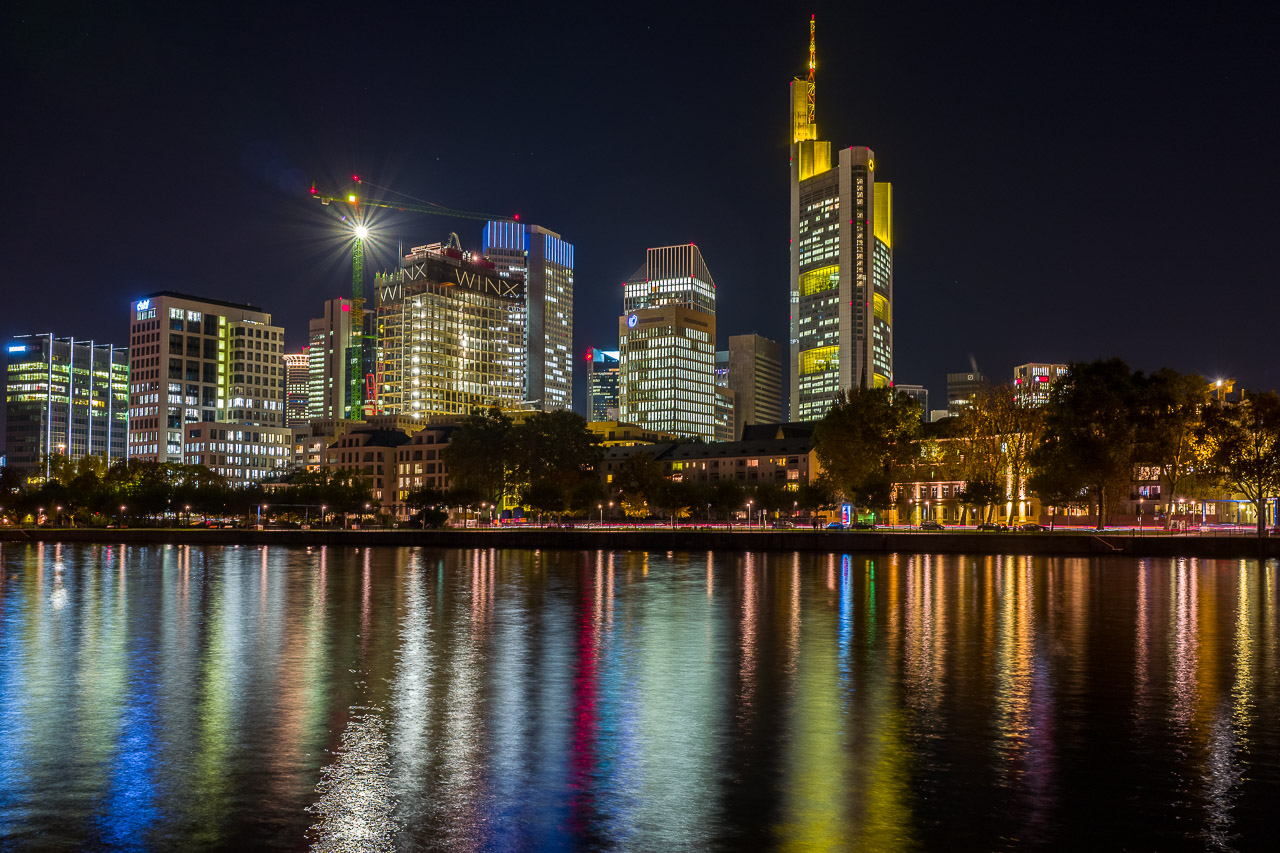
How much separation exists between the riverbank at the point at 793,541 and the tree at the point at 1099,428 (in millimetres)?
12769

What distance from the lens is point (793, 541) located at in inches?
3824

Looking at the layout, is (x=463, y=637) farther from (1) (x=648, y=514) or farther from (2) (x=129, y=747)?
(1) (x=648, y=514)

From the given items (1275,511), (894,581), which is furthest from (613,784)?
(1275,511)

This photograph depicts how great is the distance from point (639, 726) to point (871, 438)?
11367 cm

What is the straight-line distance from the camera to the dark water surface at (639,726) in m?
13.4

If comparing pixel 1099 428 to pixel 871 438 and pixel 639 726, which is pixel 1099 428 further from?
pixel 639 726

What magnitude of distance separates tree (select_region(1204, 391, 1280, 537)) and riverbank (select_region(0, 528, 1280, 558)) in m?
15.3

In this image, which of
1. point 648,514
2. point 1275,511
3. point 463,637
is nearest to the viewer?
point 463,637

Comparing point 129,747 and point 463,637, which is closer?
point 129,747

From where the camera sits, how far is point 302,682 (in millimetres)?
24078

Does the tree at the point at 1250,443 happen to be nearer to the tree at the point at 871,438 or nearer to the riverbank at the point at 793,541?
the riverbank at the point at 793,541

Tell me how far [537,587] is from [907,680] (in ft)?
104

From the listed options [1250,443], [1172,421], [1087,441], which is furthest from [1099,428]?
[1250,443]

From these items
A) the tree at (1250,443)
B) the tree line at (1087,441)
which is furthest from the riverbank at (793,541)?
the tree at (1250,443)
